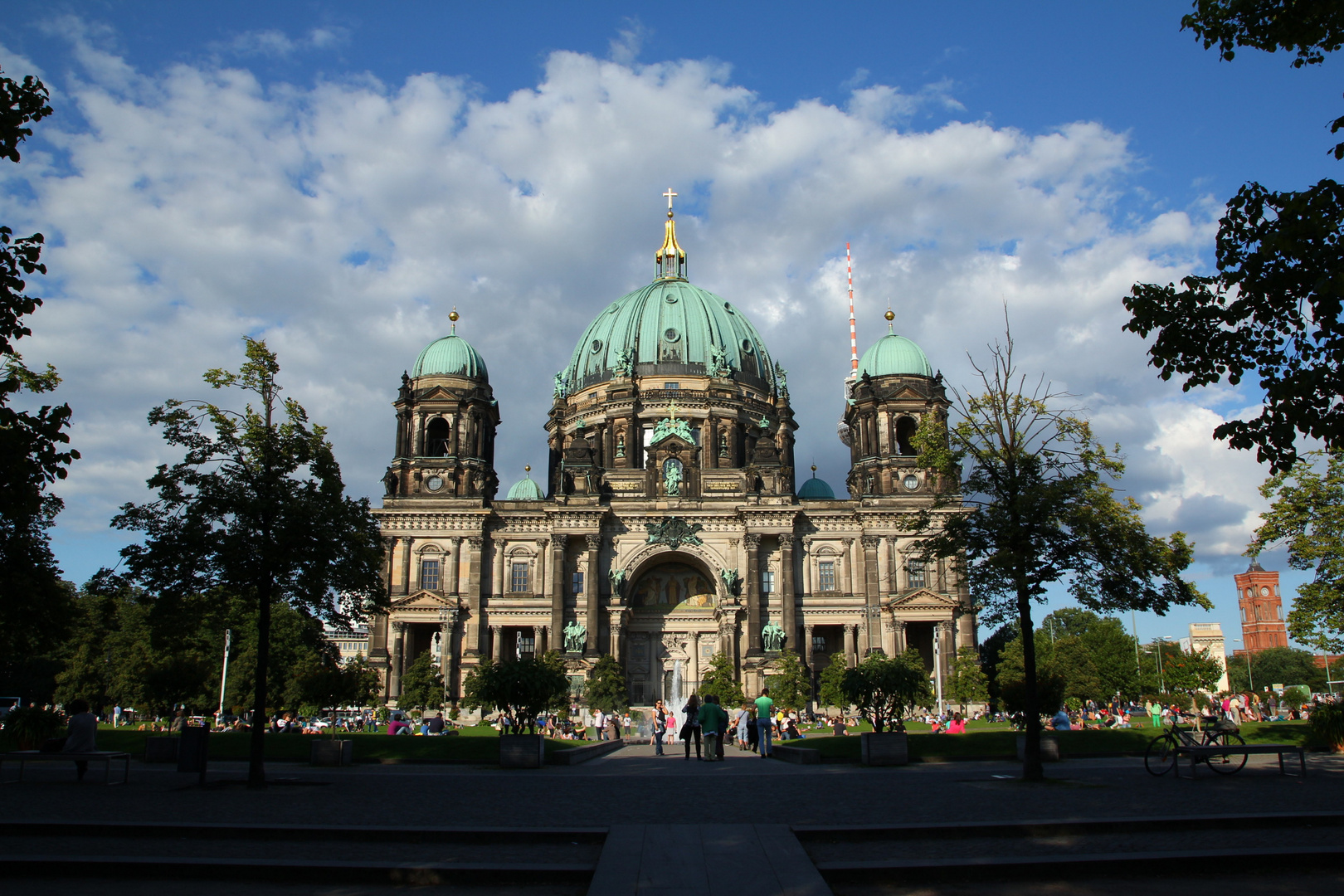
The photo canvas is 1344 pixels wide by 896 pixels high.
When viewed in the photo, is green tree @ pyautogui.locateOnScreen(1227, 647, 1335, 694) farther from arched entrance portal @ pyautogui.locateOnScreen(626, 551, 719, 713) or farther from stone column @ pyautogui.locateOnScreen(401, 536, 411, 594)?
stone column @ pyautogui.locateOnScreen(401, 536, 411, 594)

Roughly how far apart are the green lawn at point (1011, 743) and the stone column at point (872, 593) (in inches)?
1427

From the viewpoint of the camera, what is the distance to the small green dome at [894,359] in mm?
74875

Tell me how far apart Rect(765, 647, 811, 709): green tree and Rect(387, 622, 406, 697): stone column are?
24634 millimetres

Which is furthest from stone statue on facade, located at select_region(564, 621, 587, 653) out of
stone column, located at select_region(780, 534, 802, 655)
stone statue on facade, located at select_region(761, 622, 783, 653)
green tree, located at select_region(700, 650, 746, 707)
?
stone column, located at select_region(780, 534, 802, 655)

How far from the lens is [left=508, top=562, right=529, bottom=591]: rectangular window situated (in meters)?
70.7

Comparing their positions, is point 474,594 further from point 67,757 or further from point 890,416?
point 67,757

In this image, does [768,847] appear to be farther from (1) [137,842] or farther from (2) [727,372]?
(2) [727,372]

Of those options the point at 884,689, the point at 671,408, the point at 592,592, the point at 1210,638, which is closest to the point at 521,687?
the point at 884,689

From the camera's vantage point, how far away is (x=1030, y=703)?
21.1 metres

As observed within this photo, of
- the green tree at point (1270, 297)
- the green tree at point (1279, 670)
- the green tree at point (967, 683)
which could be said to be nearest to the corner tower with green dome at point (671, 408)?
the green tree at point (967, 683)

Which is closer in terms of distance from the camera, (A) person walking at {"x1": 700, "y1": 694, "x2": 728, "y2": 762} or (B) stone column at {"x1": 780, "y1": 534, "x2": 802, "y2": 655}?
(A) person walking at {"x1": 700, "y1": 694, "x2": 728, "y2": 762}

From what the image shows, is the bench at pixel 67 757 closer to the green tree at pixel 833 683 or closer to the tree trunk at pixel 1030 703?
the tree trunk at pixel 1030 703

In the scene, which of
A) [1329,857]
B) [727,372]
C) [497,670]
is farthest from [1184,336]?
[727,372]

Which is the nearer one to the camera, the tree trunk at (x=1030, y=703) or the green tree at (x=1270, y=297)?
the green tree at (x=1270, y=297)
